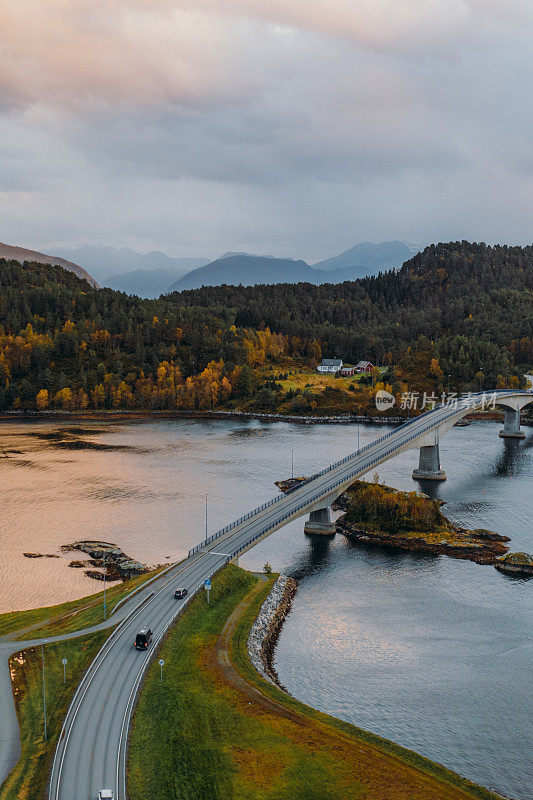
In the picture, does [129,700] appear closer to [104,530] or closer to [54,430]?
[104,530]

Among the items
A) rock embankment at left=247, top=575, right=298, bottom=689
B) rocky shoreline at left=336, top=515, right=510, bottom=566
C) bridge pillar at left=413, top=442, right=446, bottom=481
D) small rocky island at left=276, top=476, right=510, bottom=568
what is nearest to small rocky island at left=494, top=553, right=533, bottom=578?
rocky shoreline at left=336, top=515, right=510, bottom=566

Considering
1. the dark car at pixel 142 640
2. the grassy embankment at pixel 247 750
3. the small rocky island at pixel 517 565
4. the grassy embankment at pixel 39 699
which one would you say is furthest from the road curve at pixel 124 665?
the small rocky island at pixel 517 565

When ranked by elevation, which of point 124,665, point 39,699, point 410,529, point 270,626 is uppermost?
point 410,529

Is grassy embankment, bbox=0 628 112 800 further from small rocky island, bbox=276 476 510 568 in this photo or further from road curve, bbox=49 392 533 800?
small rocky island, bbox=276 476 510 568

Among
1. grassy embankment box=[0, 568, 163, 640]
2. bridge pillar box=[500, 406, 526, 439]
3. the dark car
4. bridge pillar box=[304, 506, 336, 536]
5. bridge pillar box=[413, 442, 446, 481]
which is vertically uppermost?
bridge pillar box=[500, 406, 526, 439]

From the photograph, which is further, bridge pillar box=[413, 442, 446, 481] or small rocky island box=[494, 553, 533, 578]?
bridge pillar box=[413, 442, 446, 481]

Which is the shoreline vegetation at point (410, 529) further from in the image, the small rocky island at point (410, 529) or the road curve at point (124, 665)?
the road curve at point (124, 665)

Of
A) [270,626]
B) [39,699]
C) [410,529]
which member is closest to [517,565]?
[410,529]

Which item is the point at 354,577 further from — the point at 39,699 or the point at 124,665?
the point at 39,699
